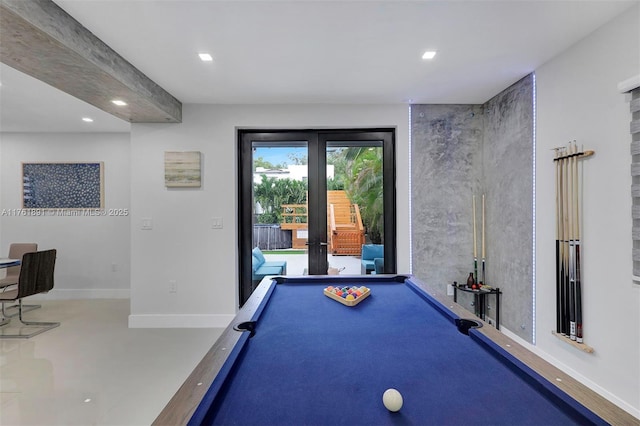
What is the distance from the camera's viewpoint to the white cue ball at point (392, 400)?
2.85ft

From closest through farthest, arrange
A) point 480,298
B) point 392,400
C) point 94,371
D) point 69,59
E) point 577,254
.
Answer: point 392,400, point 69,59, point 577,254, point 94,371, point 480,298

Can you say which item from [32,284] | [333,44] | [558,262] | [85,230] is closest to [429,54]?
[333,44]

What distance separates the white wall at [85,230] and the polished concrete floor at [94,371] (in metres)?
1.02

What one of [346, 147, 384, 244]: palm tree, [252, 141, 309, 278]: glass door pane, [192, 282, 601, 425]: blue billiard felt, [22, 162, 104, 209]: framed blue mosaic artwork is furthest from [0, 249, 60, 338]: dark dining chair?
[346, 147, 384, 244]: palm tree

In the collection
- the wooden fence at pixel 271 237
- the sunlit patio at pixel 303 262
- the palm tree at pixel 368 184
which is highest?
the palm tree at pixel 368 184

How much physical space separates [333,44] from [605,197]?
222 cm

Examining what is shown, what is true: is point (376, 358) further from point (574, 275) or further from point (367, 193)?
point (367, 193)

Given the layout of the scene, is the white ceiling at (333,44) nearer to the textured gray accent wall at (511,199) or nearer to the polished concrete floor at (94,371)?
the textured gray accent wall at (511,199)

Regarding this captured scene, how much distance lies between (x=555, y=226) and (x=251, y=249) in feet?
10.3

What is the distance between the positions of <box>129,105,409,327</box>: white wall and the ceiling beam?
1.77 ft

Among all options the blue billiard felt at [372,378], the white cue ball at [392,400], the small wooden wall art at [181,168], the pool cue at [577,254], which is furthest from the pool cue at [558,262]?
the small wooden wall art at [181,168]

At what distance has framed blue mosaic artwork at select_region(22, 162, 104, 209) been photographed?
4707 mm

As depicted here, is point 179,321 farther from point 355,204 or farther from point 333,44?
point 333,44

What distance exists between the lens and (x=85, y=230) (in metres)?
4.74
